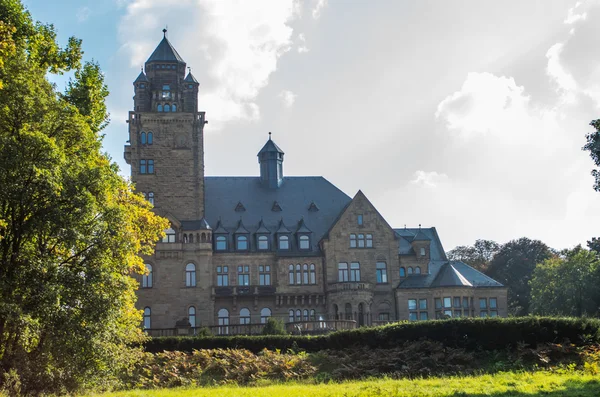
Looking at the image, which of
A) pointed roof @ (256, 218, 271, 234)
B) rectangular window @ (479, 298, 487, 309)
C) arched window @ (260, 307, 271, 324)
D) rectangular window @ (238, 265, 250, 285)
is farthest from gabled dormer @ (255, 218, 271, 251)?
rectangular window @ (479, 298, 487, 309)

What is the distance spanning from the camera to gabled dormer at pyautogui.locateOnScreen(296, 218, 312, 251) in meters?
62.0

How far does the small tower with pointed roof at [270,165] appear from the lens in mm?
65938

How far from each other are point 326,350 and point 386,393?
16.4 metres

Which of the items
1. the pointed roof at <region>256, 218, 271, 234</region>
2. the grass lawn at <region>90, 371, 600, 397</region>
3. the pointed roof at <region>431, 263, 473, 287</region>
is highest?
the pointed roof at <region>256, 218, 271, 234</region>

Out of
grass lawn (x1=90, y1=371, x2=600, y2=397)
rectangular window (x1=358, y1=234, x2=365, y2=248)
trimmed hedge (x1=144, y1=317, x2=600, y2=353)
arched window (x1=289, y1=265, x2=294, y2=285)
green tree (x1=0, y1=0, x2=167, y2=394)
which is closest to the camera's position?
green tree (x1=0, y1=0, x2=167, y2=394)

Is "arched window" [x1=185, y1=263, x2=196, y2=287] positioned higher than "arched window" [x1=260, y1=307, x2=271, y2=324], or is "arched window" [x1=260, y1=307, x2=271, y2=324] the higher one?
"arched window" [x1=185, y1=263, x2=196, y2=287]

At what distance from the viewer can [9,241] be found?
24.1 metres

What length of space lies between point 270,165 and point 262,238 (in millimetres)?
7363

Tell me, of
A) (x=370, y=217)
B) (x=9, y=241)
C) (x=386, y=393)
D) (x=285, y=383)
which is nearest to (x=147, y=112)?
(x=370, y=217)

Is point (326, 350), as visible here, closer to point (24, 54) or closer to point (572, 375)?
point (572, 375)

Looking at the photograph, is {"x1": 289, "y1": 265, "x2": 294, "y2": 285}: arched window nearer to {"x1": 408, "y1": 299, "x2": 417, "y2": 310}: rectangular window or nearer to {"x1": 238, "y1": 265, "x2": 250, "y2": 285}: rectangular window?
{"x1": 238, "y1": 265, "x2": 250, "y2": 285}: rectangular window

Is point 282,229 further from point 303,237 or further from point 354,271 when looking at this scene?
point 354,271

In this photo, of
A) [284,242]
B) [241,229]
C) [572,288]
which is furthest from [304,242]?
[572,288]

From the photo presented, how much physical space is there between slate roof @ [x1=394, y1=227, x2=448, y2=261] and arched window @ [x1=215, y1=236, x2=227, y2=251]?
13.8 m
